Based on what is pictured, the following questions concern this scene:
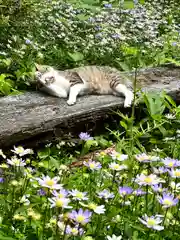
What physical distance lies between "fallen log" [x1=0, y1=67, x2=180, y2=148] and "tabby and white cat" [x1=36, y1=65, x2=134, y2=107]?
0.30ft

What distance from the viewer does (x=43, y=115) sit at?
412cm

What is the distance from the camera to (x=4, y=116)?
399 centimetres

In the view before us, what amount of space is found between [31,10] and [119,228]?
428 cm

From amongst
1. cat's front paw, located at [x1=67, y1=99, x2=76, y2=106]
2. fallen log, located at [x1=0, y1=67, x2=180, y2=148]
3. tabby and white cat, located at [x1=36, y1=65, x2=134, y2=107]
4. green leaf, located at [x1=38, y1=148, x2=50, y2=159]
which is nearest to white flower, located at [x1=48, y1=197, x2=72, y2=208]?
fallen log, located at [x1=0, y1=67, x2=180, y2=148]

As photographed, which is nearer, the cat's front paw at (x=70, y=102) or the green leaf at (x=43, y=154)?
the green leaf at (x=43, y=154)

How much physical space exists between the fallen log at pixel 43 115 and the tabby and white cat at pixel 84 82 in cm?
9

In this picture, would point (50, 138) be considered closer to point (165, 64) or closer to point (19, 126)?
point (19, 126)

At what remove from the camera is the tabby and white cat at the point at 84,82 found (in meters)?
4.67

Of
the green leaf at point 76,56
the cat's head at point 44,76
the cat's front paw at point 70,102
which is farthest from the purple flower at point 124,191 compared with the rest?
the green leaf at point 76,56

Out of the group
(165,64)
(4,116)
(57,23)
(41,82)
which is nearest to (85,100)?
(41,82)

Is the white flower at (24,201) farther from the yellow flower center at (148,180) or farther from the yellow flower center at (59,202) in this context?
the yellow flower center at (148,180)

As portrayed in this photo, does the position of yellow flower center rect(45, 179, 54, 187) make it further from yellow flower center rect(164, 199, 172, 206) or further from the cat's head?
the cat's head

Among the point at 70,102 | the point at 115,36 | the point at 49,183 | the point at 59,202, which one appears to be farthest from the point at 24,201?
the point at 115,36

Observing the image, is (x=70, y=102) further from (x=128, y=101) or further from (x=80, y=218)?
(x=80, y=218)
